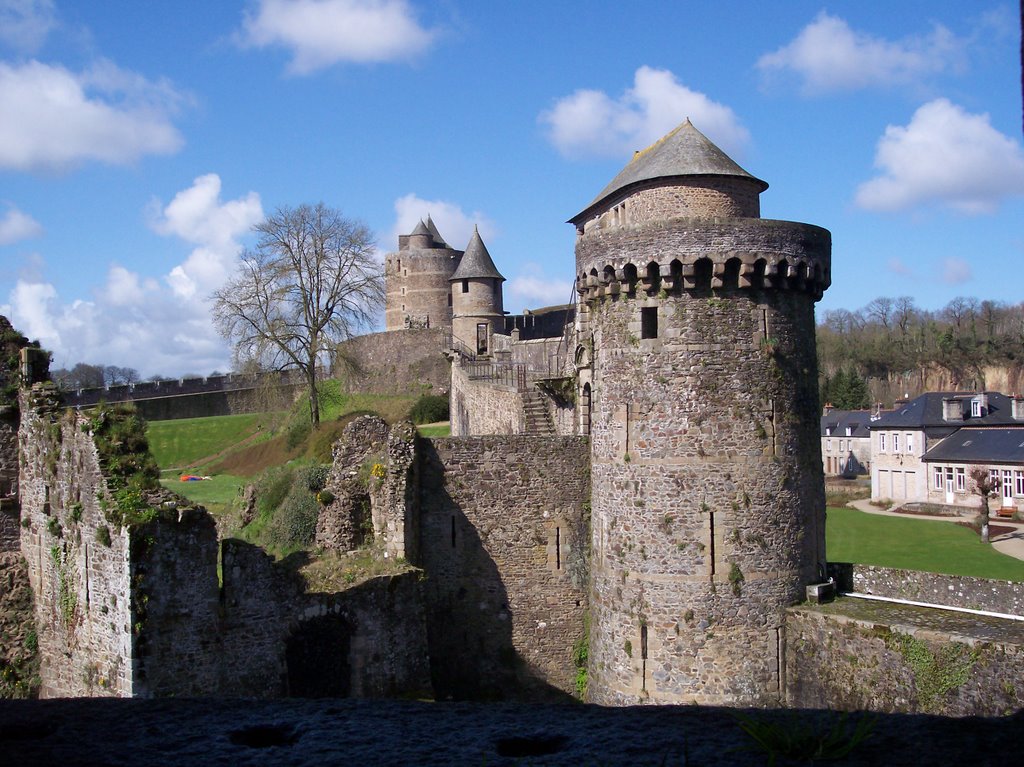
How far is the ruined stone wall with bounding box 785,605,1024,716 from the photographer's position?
1302 cm

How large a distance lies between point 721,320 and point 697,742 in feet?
41.2

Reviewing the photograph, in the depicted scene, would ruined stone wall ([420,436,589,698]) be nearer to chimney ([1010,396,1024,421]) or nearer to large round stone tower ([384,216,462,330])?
chimney ([1010,396,1024,421])

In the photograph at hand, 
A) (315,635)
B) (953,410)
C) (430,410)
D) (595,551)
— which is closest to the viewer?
(315,635)

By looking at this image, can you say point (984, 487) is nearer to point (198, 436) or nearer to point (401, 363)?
point (401, 363)

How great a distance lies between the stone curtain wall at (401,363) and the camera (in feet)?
188

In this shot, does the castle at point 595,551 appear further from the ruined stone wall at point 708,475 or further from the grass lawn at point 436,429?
the grass lawn at point 436,429

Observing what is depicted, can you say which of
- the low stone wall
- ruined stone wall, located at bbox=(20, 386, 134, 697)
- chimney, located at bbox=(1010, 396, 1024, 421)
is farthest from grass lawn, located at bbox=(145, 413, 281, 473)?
chimney, located at bbox=(1010, 396, 1024, 421)

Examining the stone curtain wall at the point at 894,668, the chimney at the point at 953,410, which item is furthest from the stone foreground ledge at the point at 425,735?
the chimney at the point at 953,410

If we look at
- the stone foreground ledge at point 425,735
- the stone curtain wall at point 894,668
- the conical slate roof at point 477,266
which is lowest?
the stone curtain wall at point 894,668

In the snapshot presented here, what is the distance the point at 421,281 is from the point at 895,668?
206 feet

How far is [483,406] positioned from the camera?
32.5 meters

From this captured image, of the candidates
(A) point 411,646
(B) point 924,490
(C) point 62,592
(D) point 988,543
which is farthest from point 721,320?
(B) point 924,490

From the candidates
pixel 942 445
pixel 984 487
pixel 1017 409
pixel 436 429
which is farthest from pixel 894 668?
pixel 1017 409

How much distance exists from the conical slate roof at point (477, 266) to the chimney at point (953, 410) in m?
30.3
